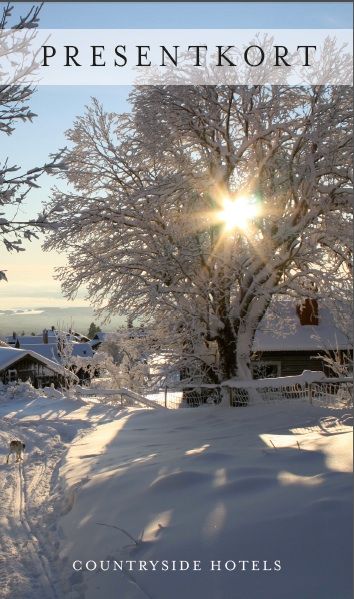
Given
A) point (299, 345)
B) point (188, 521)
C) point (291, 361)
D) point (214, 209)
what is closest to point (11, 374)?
point (291, 361)

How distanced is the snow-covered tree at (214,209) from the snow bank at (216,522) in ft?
21.9

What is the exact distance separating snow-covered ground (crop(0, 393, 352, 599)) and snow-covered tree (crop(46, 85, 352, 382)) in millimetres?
5448

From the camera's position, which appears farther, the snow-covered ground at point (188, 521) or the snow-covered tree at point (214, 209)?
the snow-covered tree at point (214, 209)

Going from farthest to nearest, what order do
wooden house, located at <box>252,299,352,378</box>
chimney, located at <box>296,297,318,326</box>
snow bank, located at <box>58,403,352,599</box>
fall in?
chimney, located at <box>296,297,318,326</box> < wooden house, located at <box>252,299,352,378</box> < snow bank, located at <box>58,403,352,599</box>

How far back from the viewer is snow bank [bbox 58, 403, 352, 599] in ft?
14.7

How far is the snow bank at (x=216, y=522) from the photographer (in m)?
4.48

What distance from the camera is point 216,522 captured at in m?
5.27

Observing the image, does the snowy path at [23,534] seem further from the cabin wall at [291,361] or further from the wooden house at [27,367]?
the wooden house at [27,367]

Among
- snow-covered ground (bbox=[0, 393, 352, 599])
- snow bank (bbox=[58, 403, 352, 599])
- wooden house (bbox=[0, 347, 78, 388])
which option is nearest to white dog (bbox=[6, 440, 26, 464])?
snow-covered ground (bbox=[0, 393, 352, 599])

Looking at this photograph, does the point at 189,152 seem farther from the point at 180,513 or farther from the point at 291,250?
the point at 180,513

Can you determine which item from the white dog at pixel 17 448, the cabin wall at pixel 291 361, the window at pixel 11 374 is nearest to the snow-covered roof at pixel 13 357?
the window at pixel 11 374

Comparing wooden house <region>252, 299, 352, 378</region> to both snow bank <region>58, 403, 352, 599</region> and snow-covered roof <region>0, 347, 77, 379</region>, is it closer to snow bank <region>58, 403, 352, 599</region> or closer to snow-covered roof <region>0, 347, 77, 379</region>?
snow bank <region>58, 403, 352, 599</region>

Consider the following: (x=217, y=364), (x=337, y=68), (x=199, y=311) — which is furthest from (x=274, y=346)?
(x=337, y=68)

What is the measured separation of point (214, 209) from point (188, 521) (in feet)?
35.6
